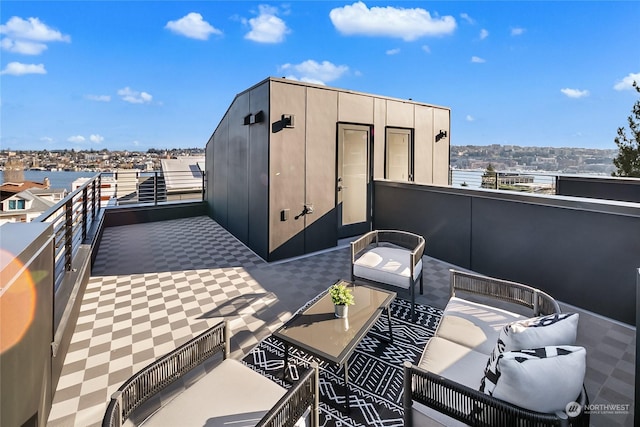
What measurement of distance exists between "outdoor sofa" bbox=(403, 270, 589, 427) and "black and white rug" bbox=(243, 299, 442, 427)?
32 centimetres

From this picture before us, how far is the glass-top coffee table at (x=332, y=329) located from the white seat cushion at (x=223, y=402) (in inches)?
18.0

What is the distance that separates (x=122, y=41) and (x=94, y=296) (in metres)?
18.8

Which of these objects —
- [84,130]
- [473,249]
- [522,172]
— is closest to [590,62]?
[522,172]

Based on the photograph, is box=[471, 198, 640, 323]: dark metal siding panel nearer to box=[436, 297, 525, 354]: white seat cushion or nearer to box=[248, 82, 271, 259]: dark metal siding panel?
box=[436, 297, 525, 354]: white seat cushion

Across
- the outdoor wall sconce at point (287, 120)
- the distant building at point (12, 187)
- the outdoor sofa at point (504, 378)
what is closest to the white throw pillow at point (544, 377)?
the outdoor sofa at point (504, 378)

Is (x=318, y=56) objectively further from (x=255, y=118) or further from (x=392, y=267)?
(x=392, y=267)

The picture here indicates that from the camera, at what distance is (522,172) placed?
24.9 ft

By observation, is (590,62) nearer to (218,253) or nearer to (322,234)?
(322,234)

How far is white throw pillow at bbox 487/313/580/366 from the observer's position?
144cm

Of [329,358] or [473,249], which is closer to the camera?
[329,358]

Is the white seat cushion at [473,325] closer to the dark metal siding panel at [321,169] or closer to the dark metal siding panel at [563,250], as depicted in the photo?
the dark metal siding panel at [563,250]

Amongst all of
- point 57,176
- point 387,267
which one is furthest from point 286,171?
point 57,176

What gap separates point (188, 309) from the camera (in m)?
3.43

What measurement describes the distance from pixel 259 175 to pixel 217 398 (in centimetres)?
404
